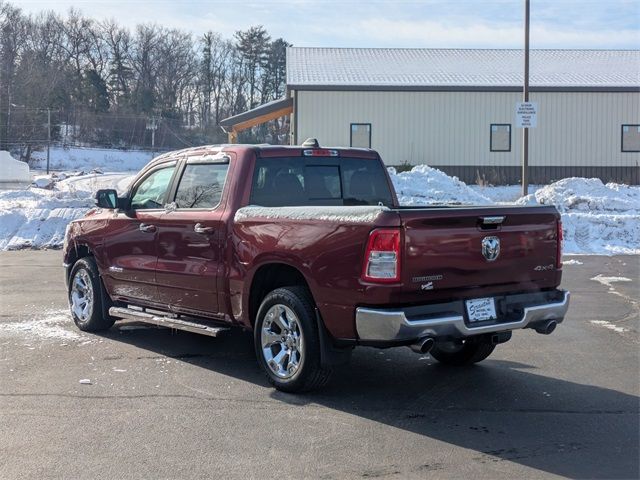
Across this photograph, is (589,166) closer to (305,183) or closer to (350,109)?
(350,109)

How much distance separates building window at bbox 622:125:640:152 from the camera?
31.0 m

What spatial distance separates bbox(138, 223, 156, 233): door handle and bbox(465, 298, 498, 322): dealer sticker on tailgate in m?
3.22

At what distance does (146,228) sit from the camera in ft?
24.2

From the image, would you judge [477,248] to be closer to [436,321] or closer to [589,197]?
[436,321]

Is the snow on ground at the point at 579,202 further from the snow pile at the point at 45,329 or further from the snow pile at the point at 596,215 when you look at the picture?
the snow pile at the point at 45,329

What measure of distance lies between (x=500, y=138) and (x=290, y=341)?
86.3 feet

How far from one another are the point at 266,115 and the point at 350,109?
13.0 feet

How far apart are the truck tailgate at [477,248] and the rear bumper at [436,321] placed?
0.47ft

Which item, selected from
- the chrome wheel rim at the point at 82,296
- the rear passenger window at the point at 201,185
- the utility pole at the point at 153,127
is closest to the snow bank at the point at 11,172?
the chrome wheel rim at the point at 82,296

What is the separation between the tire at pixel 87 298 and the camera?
8227 millimetres

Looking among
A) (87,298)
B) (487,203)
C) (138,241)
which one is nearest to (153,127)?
(487,203)

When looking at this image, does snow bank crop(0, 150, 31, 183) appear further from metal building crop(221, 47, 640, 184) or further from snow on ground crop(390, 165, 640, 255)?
snow on ground crop(390, 165, 640, 255)

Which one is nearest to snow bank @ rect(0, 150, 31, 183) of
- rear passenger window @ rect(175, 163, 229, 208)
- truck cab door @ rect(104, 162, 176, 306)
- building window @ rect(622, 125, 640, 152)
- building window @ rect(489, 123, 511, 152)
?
building window @ rect(489, 123, 511, 152)

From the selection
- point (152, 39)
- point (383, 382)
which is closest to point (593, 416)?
point (383, 382)
